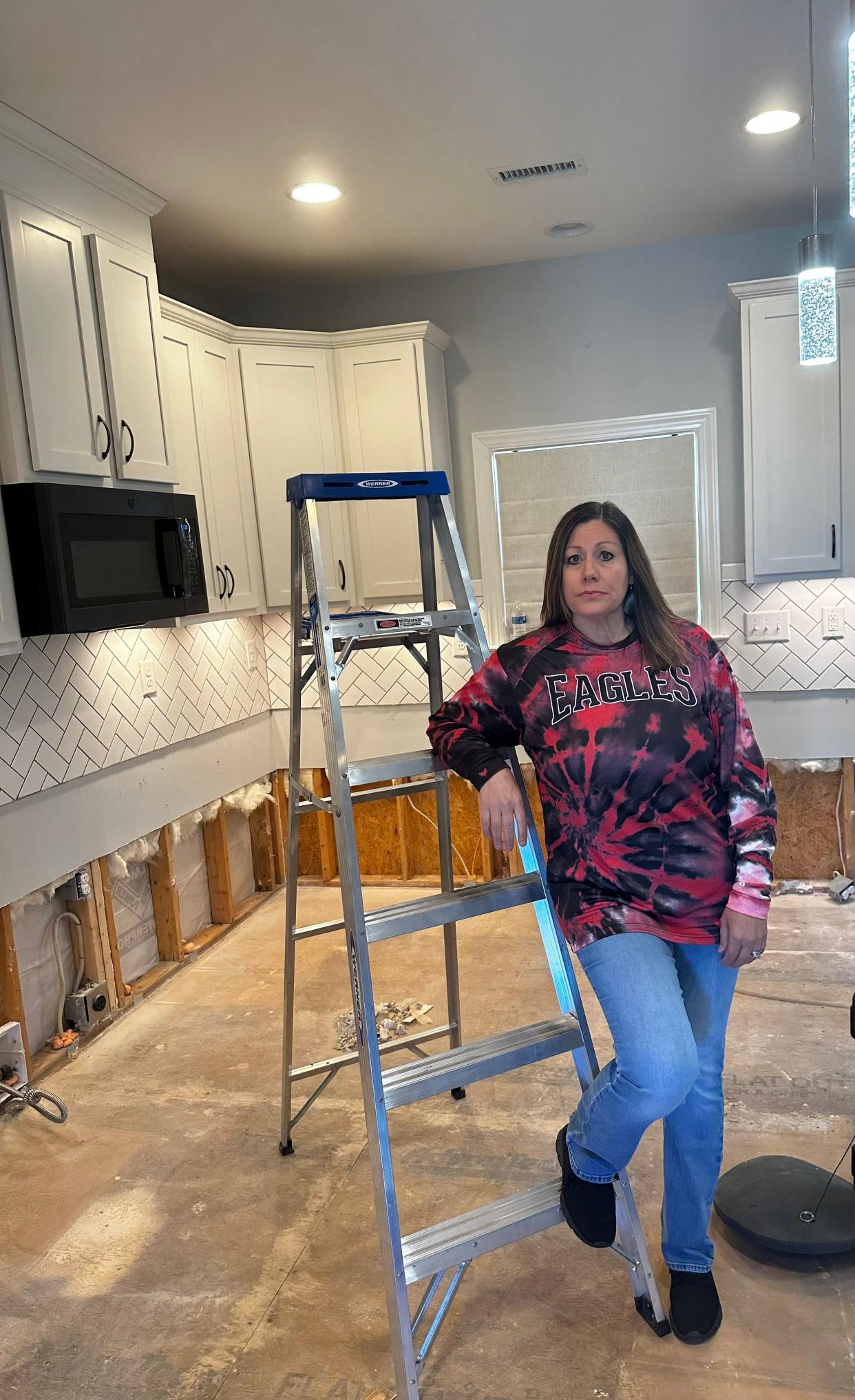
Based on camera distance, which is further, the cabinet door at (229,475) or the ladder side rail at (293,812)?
the cabinet door at (229,475)

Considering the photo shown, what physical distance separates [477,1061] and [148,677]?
2203 mm

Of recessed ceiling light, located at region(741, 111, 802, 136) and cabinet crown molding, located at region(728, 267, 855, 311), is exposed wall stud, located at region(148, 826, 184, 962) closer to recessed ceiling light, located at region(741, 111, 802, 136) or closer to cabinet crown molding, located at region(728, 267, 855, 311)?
cabinet crown molding, located at region(728, 267, 855, 311)

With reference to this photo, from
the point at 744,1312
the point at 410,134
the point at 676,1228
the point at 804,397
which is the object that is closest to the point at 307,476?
the point at 410,134

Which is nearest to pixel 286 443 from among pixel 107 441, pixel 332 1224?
pixel 107 441

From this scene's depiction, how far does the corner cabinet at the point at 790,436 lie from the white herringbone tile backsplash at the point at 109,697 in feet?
6.94

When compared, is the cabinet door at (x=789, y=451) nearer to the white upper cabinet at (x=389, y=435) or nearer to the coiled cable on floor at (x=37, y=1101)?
the white upper cabinet at (x=389, y=435)

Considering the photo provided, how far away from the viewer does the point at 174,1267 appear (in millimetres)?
2094

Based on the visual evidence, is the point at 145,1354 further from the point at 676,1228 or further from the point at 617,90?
the point at 617,90

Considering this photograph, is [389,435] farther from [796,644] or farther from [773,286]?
[796,644]

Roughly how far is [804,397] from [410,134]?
1.67 m

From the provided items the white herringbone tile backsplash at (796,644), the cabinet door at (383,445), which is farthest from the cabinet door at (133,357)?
the white herringbone tile backsplash at (796,644)

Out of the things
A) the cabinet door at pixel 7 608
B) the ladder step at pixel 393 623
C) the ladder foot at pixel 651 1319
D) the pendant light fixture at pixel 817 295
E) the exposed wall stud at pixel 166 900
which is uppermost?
the pendant light fixture at pixel 817 295

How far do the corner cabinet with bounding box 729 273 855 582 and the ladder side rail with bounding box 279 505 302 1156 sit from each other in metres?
1.98

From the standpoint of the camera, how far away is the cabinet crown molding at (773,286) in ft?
11.0
